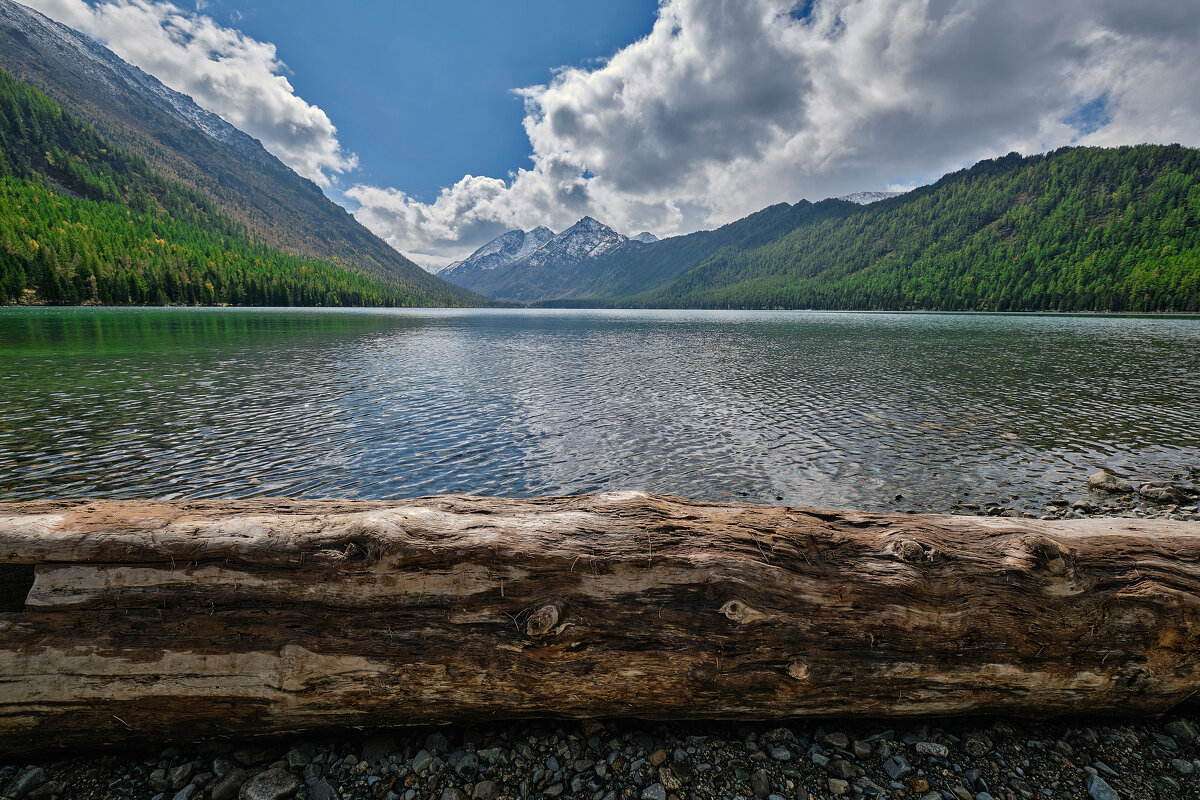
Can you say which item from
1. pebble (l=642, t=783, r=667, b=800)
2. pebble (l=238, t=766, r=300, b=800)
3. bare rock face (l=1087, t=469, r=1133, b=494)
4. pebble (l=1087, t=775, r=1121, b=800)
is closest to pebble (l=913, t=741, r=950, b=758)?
pebble (l=1087, t=775, r=1121, b=800)

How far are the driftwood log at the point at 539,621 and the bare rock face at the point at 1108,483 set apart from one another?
11.4 metres

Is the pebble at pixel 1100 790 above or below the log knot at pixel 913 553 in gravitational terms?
below

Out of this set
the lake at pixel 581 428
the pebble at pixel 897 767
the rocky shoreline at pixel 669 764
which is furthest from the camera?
the lake at pixel 581 428

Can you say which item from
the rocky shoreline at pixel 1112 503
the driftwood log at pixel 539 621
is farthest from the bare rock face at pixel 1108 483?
the driftwood log at pixel 539 621

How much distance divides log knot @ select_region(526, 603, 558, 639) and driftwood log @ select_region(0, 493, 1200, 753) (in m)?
0.01

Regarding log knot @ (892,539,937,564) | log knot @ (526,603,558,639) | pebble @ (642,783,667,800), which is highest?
log knot @ (892,539,937,564)

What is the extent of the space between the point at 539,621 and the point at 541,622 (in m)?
0.02

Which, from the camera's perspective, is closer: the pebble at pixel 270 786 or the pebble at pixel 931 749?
the pebble at pixel 270 786

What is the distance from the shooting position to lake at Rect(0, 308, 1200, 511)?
13.9 m

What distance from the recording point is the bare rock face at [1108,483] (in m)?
13.3

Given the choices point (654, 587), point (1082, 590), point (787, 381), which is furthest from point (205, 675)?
point (787, 381)

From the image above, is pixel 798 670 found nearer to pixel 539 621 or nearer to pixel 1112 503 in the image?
pixel 539 621

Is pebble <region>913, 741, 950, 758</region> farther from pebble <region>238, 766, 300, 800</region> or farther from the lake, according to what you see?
the lake

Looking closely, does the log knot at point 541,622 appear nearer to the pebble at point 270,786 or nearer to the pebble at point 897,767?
the pebble at point 270,786
